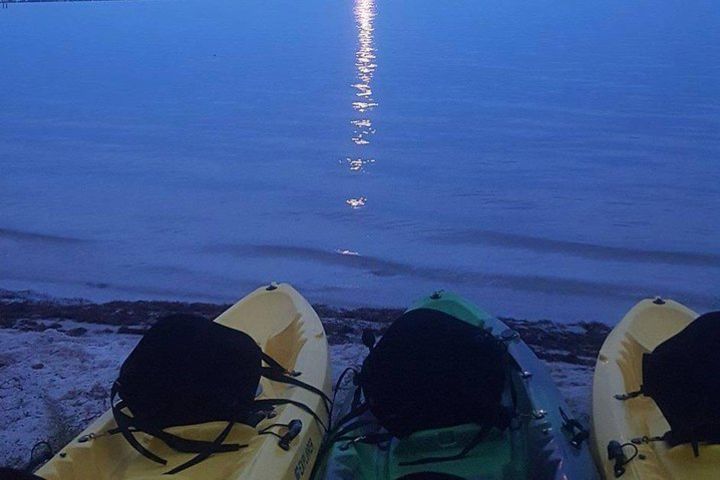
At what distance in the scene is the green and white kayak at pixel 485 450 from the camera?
3320mm

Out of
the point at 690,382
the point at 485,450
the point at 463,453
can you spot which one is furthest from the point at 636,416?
the point at 463,453

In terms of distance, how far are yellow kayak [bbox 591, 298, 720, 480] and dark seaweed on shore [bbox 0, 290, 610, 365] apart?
2.82ft

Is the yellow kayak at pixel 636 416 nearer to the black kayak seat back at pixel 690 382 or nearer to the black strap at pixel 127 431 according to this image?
the black kayak seat back at pixel 690 382

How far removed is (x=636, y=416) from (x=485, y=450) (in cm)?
68

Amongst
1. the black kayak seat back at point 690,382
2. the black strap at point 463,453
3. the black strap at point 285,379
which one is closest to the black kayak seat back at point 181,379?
the black strap at point 285,379

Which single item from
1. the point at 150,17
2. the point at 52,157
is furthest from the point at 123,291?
the point at 150,17

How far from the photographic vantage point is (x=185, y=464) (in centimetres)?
335

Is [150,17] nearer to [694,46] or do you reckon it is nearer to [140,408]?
[694,46]

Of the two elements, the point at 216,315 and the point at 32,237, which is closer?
the point at 216,315

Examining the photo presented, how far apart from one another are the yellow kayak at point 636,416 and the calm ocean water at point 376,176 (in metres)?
2.02

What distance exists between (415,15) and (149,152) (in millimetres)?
32881

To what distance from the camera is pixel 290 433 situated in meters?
3.51

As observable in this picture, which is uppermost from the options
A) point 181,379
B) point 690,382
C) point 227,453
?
point 690,382

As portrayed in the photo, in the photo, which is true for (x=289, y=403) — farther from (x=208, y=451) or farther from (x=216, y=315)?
(x=216, y=315)
